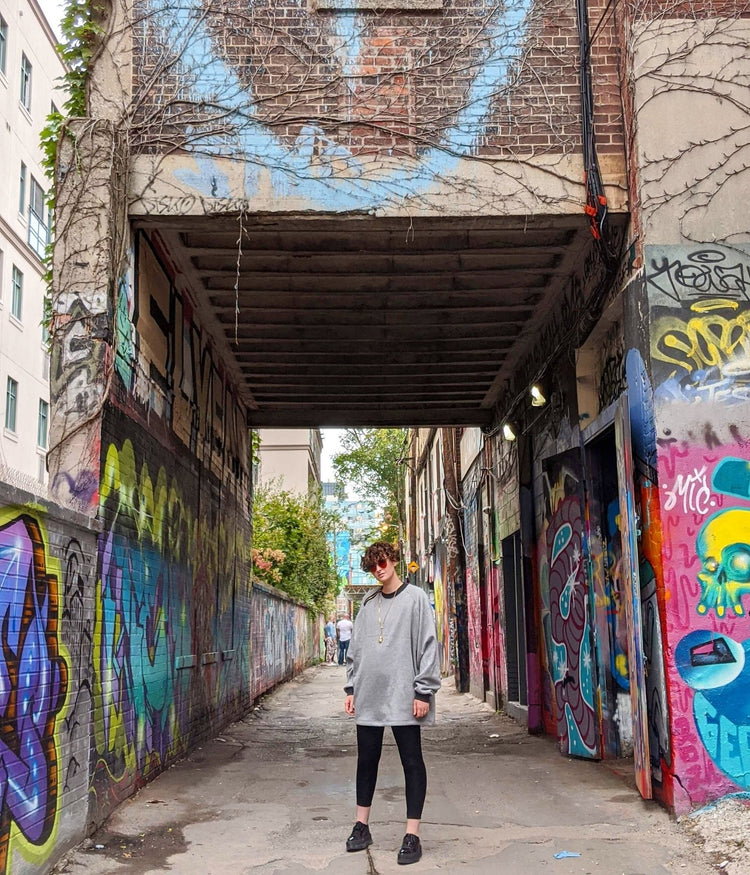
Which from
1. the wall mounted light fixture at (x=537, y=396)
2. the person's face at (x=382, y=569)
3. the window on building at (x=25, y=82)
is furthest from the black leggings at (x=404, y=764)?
the window on building at (x=25, y=82)

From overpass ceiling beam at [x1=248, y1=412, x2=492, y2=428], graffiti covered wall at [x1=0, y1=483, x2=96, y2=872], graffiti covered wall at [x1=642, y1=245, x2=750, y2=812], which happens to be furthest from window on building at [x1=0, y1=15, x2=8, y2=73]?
graffiti covered wall at [x1=642, y1=245, x2=750, y2=812]

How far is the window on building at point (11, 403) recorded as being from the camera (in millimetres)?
25641

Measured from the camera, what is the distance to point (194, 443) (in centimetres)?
960

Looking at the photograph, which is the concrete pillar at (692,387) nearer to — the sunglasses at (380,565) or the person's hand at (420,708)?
the person's hand at (420,708)

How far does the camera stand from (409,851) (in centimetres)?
502

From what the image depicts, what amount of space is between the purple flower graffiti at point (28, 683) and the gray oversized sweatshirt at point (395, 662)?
1.68 m

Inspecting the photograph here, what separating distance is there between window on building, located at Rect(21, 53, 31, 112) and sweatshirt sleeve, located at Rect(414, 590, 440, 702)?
84.5ft

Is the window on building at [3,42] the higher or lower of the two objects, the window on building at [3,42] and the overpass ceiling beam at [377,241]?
the higher

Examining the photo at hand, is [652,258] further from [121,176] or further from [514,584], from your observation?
[514,584]

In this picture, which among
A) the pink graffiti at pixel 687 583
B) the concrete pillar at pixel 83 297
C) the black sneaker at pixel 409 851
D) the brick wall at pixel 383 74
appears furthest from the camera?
the brick wall at pixel 383 74

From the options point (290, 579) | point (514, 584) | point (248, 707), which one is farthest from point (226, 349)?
point (290, 579)

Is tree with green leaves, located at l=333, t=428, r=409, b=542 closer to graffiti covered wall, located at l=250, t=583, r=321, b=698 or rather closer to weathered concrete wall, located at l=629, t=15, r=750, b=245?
graffiti covered wall, located at l=250, t=583, r=321, b=698

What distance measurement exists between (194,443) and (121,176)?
351 cm

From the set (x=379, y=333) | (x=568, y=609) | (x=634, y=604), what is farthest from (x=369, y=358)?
(x=634, y=604)
